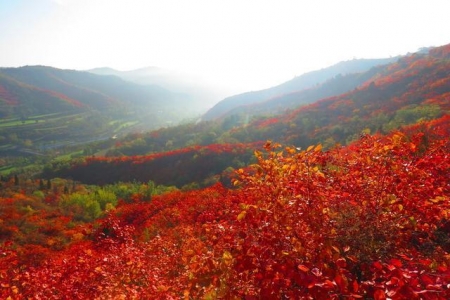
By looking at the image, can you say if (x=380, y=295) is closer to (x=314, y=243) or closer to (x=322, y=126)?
(x=314, y=243)

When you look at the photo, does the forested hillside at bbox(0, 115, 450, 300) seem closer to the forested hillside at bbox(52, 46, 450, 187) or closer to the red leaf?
the red leaf

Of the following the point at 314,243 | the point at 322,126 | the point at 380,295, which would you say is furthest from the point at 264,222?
the point at 322,126

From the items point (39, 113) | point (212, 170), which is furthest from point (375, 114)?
point (39, 113)

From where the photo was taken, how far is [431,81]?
66.8 metres

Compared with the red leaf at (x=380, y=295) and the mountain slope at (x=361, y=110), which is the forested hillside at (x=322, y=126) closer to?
the mountain slope at (x=361, y=110)

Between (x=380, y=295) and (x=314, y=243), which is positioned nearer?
(x=380, y=295)

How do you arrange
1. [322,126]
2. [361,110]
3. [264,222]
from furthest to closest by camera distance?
[361,110]
[322,126]
[264,222]

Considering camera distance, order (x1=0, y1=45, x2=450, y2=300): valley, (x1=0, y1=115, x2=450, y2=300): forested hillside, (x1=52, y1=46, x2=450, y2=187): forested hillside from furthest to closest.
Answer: (x1=52, y1=46, x2=450, y2=187): forested hillside < (x1=0, y1=45, x2=450, y2=300): valley < (x1=0, y1=115, x2=450, y2=300): forested hillside

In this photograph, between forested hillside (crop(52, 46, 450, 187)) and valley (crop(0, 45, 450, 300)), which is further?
forested hillside (crop(52, 46, 450, 187))

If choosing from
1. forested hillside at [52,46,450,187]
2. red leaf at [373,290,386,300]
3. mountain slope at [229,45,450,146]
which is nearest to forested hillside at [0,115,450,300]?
red leaf at [373,290,386,300]

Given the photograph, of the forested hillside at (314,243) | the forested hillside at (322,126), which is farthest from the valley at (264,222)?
the forested hillside at (322,126)

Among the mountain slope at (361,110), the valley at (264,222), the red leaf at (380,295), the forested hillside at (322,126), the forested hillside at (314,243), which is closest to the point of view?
the red leaf at (380,295)

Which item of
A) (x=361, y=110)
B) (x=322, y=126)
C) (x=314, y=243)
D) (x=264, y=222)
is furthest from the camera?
(x=361, y=110)

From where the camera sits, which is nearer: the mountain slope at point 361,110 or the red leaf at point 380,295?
the red leaf at point 380,295
